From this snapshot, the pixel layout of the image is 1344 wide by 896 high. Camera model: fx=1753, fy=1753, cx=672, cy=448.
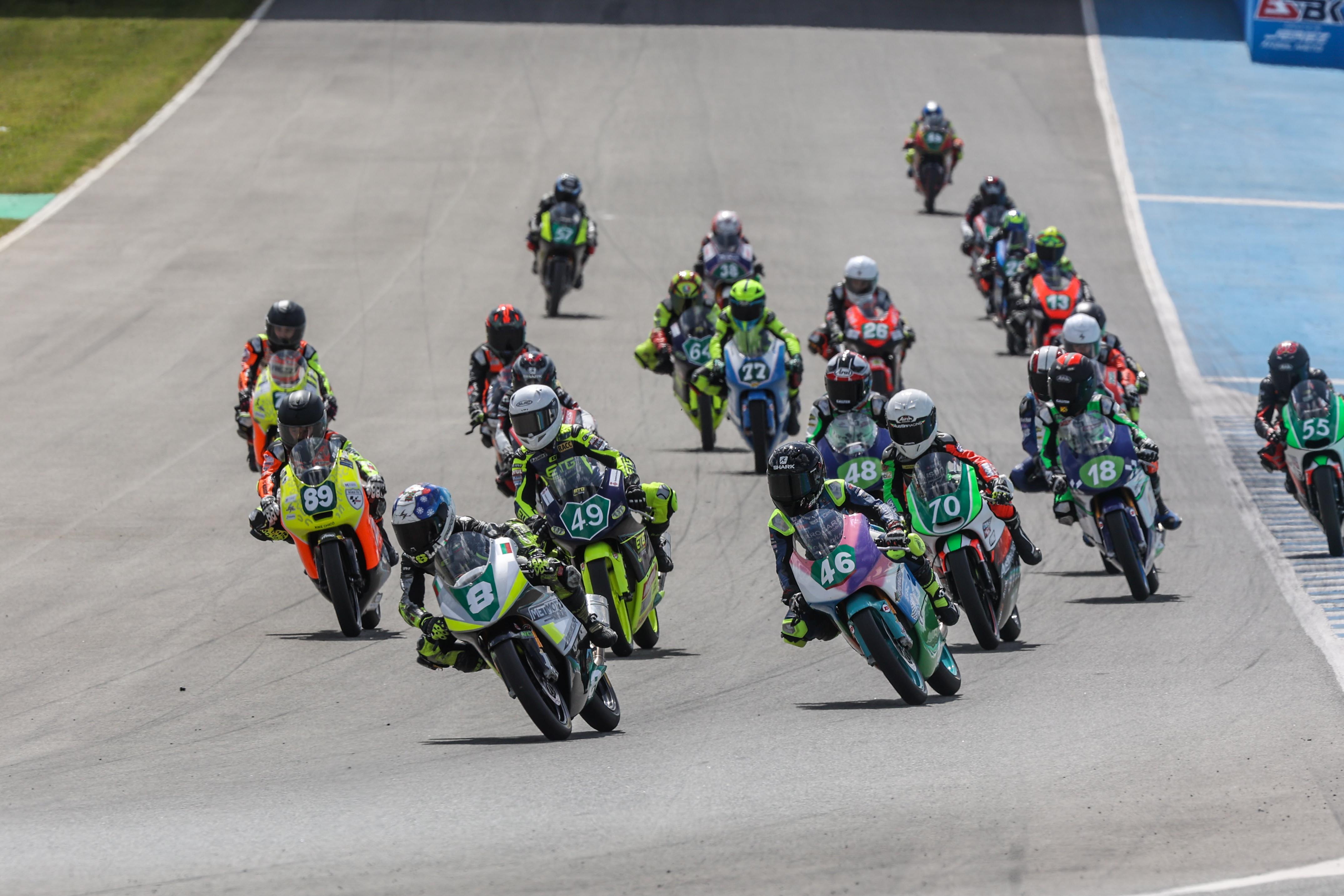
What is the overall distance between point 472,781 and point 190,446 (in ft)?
40.0

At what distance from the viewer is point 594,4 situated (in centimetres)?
4750

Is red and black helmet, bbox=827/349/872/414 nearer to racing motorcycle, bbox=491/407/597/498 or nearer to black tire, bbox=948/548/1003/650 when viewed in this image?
racing motorcycle, bbox=491/407/597/498

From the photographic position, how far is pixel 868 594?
9.77 metres

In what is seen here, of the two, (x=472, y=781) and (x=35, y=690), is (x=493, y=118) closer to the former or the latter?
(x=35, y=690)

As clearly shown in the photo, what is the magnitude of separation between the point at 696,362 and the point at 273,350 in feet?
17.2

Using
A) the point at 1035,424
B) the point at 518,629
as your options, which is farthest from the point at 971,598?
the point at 518,629

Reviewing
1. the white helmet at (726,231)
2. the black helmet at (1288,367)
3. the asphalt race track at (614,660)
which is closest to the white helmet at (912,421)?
the asphalt race track at (614,660)

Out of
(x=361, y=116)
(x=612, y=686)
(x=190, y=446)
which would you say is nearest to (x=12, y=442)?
(x=190, y=446)

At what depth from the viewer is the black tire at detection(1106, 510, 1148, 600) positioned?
13.0 metres

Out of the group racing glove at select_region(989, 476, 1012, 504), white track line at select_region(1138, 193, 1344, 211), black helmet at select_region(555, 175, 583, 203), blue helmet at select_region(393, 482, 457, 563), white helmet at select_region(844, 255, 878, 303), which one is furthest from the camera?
white track line at select_region(1138, 193, 1344, 211)

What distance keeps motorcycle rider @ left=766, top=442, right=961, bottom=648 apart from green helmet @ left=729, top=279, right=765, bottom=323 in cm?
791

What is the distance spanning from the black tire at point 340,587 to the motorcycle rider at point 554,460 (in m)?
1.60

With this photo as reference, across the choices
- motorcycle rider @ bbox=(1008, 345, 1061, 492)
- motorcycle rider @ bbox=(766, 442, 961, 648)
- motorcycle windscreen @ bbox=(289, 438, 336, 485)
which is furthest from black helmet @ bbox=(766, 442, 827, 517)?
motorcycle windscreen @ bbox=(289, 438, 336, 485)

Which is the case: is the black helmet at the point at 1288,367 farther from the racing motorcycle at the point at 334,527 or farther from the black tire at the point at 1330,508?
the racing motorcycle at the point at 334,527
